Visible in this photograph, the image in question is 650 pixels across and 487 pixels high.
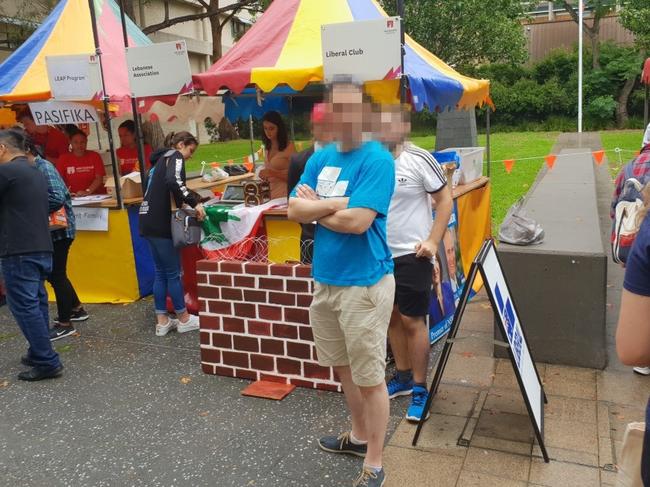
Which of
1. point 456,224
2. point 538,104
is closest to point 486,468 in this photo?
point 456,224

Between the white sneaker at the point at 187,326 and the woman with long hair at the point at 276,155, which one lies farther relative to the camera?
the woman with long hair at the point at 276,155

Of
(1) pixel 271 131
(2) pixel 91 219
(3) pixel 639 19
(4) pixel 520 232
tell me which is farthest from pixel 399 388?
(3) pixel 639 19

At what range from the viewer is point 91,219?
6152 millimetres

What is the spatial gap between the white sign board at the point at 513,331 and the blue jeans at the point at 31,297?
3.15 metres

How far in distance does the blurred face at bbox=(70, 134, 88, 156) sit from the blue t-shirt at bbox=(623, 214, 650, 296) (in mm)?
6804

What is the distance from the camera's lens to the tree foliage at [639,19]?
1055 inches

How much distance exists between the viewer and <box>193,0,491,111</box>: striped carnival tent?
5113 mm

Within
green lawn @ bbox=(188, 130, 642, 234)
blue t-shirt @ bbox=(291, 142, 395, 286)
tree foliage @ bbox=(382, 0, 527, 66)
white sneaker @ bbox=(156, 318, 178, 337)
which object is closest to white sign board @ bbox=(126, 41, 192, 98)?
white sneaker @ bbox=(156, 318, 178, 337)

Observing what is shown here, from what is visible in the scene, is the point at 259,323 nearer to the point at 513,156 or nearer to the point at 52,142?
the point at 52,142

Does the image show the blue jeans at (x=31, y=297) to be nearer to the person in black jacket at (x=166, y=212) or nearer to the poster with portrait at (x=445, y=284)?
the person in black jacket at (x=166, y=212)

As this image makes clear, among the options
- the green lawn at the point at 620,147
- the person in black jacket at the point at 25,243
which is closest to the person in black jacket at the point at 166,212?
the person in black jacket at the point at 25,243

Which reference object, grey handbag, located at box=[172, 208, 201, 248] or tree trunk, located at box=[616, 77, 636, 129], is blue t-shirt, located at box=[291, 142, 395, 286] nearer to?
grey handbag, located at box=[172, 208, 201, 248]

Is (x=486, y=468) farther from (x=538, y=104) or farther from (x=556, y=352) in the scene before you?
(x=538, y=104)

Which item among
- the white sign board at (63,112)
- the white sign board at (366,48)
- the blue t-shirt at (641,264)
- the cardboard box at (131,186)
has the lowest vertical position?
the cardboard box at (131,186)
